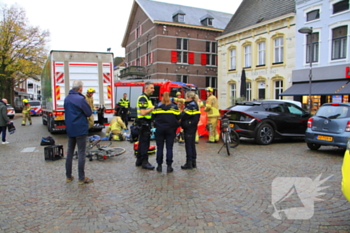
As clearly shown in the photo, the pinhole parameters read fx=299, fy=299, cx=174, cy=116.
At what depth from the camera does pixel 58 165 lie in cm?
700

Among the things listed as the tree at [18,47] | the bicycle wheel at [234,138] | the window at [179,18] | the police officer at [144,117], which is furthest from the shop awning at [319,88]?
the tree at [18,47]

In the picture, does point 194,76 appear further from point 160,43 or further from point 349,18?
point 349,18

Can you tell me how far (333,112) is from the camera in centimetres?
825

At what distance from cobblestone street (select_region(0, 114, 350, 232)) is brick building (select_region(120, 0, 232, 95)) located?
28.6m

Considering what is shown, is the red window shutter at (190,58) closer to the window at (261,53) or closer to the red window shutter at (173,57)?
the red window shutter at (173,57)

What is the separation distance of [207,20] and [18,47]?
72.2 ft

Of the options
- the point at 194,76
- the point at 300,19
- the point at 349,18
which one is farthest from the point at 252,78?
the point at 194,76

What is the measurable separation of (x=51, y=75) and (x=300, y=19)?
16.9 metres

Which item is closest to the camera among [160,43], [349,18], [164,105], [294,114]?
[164,105]

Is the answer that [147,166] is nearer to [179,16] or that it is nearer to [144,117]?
[144,117]

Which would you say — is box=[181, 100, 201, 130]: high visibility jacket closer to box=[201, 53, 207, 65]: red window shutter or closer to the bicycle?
the bicycle

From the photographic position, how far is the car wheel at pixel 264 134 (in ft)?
32.7

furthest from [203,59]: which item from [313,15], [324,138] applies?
[324,138]

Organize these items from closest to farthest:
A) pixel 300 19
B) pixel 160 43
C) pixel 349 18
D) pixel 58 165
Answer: pixel 58 165, pixel 349 18, pixel 300 19, pixel 160 43
